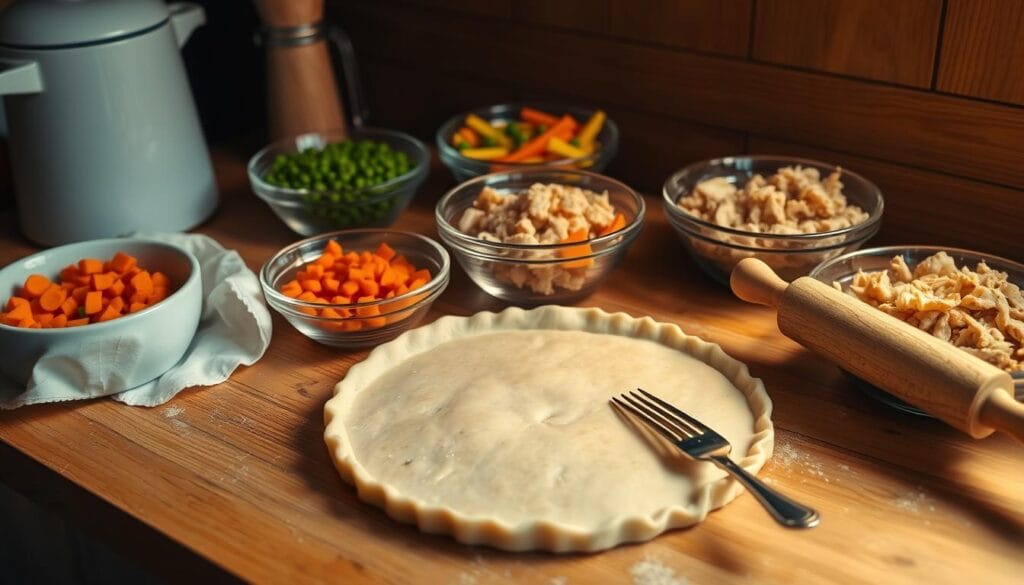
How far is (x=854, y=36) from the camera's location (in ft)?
5.32

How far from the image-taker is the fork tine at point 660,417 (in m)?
1.21

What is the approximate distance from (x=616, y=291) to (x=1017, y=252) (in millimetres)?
653

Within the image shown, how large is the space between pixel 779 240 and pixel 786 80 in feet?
1.22

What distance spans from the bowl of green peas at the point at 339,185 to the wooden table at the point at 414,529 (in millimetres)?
307

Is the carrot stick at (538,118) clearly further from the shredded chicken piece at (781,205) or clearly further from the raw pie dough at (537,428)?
the raw pie dough at (537,428)

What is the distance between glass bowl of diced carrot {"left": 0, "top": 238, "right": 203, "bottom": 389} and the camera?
1354mm

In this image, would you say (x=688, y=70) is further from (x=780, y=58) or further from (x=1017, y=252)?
(x=1017, y=252)

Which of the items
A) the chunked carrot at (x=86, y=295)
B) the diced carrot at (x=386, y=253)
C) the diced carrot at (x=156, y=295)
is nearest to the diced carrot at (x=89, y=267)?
the chunked carrot at (x=86, y=295)

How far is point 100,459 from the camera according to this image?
1305 mm

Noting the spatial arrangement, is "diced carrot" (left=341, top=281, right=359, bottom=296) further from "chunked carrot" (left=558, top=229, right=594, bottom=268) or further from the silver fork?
the silver fork

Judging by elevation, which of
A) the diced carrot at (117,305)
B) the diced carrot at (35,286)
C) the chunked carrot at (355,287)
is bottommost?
the chunked carrot at (355,287)

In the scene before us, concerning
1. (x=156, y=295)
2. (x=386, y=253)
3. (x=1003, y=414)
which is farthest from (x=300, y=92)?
(x=1003, y=414)

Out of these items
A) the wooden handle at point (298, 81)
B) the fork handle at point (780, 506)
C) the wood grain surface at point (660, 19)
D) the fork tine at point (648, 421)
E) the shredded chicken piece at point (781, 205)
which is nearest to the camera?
the fork handle at point (780, 506)

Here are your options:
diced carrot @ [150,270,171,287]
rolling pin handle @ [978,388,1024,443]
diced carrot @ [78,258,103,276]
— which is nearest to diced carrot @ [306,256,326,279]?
diced carrot @ [150,270,171,287]
